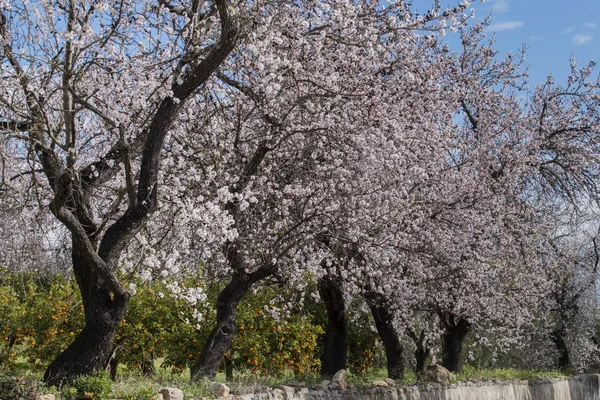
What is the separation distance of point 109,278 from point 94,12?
2.89m

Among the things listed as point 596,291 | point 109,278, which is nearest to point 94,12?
point 109,278

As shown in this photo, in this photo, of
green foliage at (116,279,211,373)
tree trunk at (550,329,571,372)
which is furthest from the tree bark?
tree trunk at (550,329,571,372)

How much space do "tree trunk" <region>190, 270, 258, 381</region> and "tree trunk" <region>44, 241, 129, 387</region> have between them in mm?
2114

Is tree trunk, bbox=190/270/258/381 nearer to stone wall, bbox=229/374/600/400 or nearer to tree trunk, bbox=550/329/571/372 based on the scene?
stone wall, bbox=229/374/600/400

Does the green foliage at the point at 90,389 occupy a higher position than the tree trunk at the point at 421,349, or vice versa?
the tree trunk at the point at 421,349

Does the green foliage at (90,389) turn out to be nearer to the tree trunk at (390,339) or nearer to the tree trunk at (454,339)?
the tree trunk at (390,339)

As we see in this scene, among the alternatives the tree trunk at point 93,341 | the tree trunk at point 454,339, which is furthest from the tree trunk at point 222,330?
the tree trunk at point 454,339

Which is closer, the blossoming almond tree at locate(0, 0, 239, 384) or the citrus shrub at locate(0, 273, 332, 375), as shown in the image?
the blossoming almond tree at locate(0, 0, 239, 384)

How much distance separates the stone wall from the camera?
8781 millimetres

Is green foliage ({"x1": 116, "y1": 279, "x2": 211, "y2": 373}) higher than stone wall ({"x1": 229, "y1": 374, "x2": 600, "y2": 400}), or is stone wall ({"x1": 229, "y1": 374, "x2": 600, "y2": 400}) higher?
green foliage ({"x1": 116, "y1": 279, "x2": 211, "y2": 373})

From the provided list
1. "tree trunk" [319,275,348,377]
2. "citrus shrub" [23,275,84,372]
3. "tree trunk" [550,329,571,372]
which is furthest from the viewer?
"tree trunk" [550,329,571,372]

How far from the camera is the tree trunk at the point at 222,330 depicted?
9320 mm

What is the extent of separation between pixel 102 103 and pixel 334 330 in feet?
22.3

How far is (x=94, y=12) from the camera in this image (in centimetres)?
721
